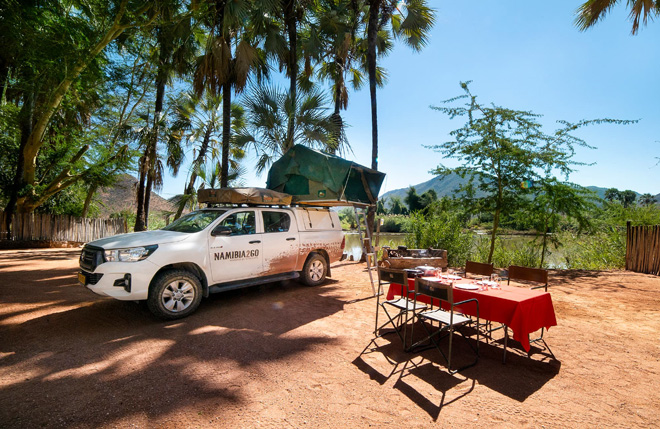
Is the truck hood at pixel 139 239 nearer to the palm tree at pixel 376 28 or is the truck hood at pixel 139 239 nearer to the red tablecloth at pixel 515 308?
the red tablecloth at pixel 515 308

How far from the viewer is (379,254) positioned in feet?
43.7

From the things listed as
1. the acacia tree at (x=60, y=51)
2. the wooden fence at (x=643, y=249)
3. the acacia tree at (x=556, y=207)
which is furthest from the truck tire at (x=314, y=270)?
the acacia tree at (x=60, y=51)

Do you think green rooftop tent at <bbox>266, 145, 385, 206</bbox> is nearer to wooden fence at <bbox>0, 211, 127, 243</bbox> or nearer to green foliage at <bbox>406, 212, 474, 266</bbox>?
green foliage at <bbox>406, 212, 474, 266</bbox>

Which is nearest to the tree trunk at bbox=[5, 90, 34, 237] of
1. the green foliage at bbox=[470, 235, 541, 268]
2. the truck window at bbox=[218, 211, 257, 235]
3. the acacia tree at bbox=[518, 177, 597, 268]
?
the truck window at bbox=[218, 211, 257, 235]

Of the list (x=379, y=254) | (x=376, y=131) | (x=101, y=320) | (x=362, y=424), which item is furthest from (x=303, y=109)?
(x=362, y=424)

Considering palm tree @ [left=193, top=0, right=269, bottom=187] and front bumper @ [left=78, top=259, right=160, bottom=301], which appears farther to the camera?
palm tree @ [left=193, top=0, right=269, bottom=187]

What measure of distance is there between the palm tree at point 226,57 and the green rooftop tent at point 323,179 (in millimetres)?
4017

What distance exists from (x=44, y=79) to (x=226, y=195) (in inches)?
429

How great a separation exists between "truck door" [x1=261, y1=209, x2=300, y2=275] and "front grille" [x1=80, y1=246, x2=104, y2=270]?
264cm

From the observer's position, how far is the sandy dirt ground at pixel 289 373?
2.57 m

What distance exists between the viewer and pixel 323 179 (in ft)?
22.1

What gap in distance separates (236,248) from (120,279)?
182 cm

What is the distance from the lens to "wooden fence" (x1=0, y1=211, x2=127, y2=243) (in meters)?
13.6

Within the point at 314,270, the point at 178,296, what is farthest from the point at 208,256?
the point at 314,270
